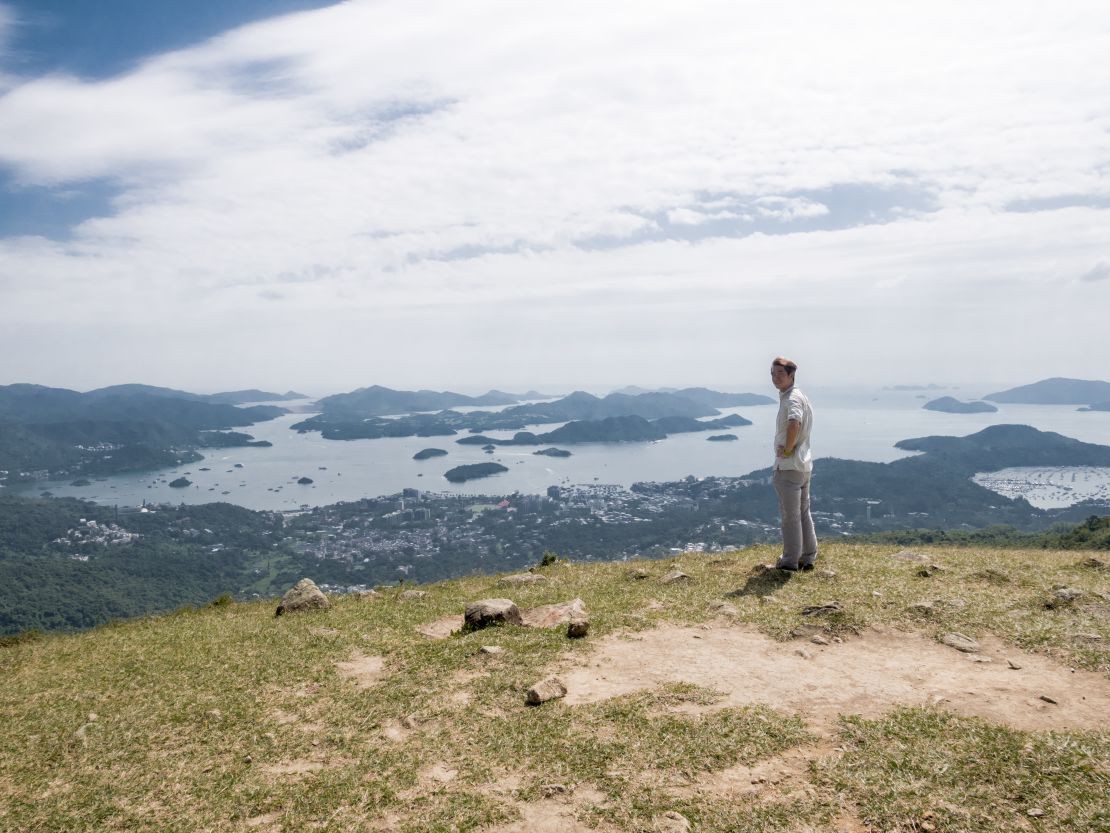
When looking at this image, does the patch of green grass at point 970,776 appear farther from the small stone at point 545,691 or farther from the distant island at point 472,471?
the distant island at point 472,471

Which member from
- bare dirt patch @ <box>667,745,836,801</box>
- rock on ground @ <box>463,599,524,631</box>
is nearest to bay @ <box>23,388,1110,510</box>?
rock on ground @ <box>463,599,524,631</box>

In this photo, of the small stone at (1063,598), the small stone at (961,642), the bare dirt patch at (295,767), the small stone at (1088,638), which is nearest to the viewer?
the bare dirt patch at (295,767)

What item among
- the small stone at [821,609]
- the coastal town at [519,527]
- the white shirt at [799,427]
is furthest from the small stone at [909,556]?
the coastal town at [519,527]

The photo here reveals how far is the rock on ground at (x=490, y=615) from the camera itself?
32.9ft

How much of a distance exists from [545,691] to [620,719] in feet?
3.54

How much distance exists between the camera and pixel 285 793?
5.76 m

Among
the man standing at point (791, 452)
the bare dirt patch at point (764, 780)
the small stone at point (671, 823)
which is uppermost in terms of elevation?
the man standing at point (791, 452)

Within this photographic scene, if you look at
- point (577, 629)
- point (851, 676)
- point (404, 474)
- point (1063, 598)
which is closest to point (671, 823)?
point (851, 676)

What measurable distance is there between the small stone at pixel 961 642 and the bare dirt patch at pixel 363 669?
811 cm

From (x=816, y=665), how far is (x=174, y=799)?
7566 mm

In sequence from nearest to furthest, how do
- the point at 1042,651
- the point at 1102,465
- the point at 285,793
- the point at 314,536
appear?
the point at 285,793
the point at 1042,651
the point at 314,536
the point at 1102,465

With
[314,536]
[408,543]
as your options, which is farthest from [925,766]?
[314,536]

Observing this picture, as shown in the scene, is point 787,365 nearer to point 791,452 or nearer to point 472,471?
point 791,452

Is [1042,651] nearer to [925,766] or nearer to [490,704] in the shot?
[925,766]
